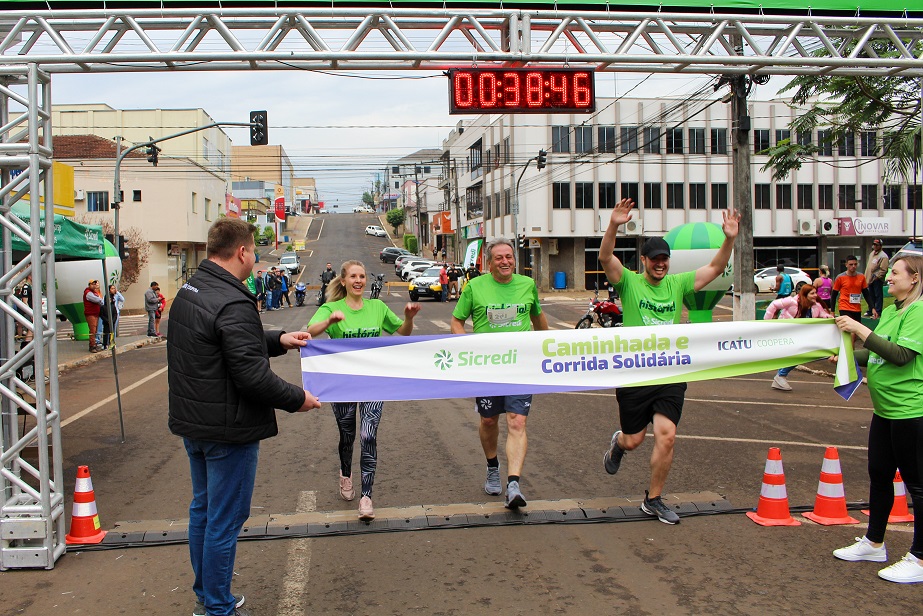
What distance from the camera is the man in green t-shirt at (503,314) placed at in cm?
603

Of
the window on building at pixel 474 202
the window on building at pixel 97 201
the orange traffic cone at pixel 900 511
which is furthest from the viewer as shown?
the window on building at pixel 474 202

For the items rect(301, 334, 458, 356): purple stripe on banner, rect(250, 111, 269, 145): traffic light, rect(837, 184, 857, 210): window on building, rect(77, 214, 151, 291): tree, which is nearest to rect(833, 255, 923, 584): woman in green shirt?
rect(301, 334, 458, 356): purple stripe on banner

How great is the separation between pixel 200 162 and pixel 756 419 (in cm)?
4787

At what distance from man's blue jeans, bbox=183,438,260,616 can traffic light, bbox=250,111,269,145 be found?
69.7ft

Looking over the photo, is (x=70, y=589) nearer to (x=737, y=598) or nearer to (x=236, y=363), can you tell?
(x=236, y=363)

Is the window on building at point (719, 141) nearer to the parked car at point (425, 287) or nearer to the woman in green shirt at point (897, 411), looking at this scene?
the parked car at point (425, 287)

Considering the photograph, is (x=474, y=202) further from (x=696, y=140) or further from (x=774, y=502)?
(x=774, y=502)

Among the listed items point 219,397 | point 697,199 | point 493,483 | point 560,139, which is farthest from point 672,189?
point 219,397

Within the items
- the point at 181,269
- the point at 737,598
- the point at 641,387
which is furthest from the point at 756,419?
the point at 181,269

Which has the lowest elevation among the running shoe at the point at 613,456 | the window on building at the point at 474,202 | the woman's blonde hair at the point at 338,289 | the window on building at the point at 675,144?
the running shoe at the point at 613,456

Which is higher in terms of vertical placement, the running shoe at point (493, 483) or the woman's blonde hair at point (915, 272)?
the woman's blonde hair at point (915, 272)

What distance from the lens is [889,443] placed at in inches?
188

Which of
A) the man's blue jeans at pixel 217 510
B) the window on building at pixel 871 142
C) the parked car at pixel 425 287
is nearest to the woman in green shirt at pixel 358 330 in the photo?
the man's blue jeans at pixel 217 510

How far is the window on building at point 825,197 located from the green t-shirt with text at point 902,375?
5022 cm
